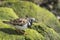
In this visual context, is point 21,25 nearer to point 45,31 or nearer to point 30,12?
point 45,31

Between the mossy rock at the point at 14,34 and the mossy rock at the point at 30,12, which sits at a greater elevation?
the mossy rock at the point at 14,34

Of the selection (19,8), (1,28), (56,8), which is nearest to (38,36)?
(1,28)

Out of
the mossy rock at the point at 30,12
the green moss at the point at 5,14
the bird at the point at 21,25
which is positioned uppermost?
the bird at the point at 21,25

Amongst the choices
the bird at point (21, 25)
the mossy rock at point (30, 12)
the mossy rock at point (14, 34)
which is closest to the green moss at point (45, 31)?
the mossy rock at point (14, 34)

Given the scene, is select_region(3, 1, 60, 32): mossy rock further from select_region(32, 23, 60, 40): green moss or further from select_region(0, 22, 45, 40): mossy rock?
select_region(0, 22, 45, 40): mossy rock

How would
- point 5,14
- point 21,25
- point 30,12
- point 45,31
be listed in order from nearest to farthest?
1. point 21,25
2. point 45,31
3. point 5,14
4. point 30,12

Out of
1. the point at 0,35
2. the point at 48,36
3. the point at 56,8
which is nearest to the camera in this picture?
the point at 0,35

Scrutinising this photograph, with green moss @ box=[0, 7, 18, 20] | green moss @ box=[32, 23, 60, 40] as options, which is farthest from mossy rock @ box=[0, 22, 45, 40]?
green moss @ box=[0, 7, 18, 20]

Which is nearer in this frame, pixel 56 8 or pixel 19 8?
pixel 19 8

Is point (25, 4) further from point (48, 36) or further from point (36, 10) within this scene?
point (48, 36)

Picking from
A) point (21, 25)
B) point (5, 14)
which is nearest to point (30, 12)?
point (5, 14)

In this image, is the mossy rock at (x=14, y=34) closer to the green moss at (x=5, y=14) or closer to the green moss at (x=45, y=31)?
the green moss at (x=45, y=31)
